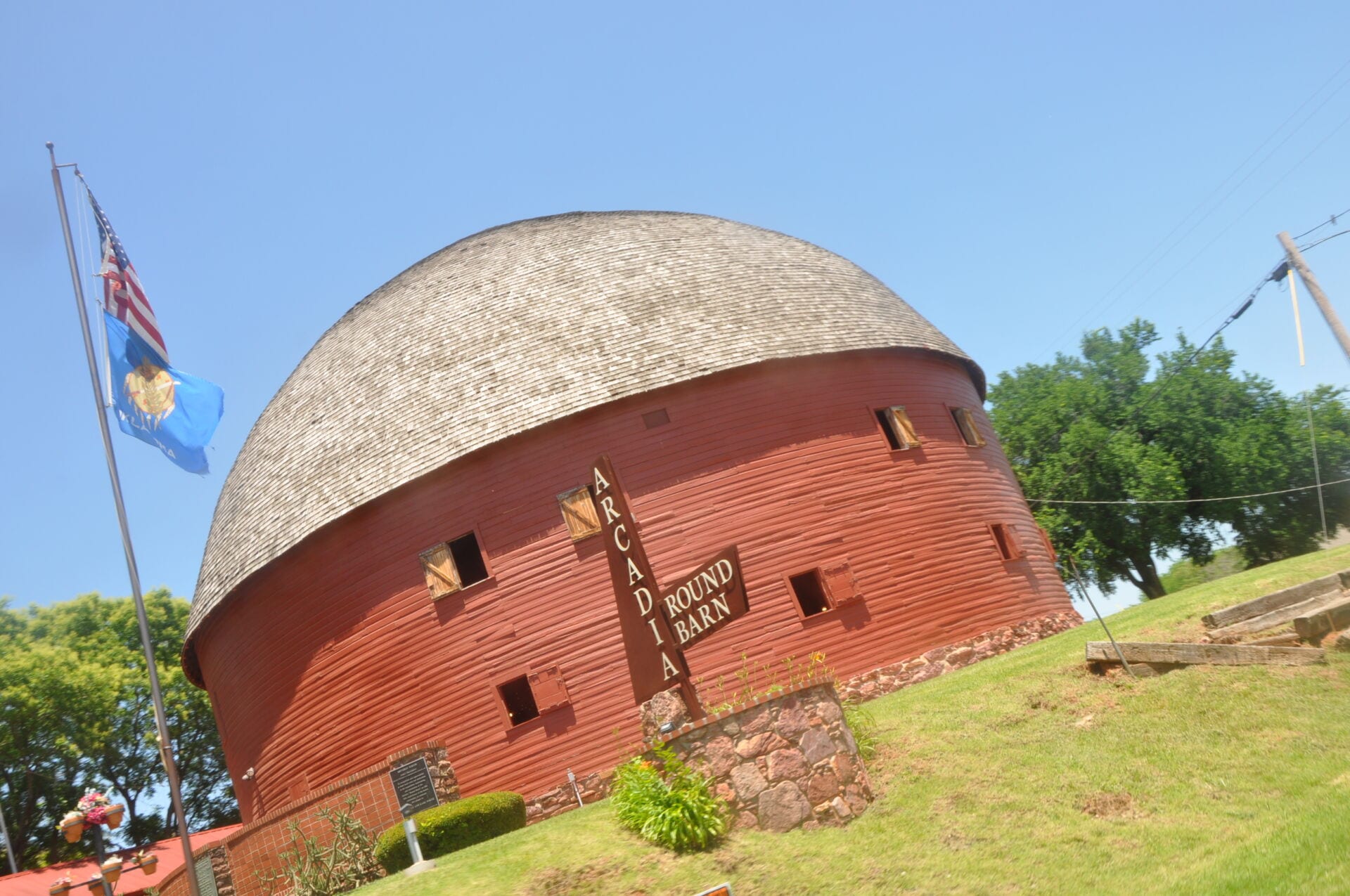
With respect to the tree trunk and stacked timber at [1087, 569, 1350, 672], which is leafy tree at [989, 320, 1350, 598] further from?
stacked timber at [1087, 569, 1350, 672]

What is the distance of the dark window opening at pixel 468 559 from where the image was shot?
1816cm

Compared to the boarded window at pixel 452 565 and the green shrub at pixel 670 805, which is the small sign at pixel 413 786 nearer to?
the boarded window at pixel 452 565

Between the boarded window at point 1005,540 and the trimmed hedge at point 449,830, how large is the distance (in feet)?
35.2

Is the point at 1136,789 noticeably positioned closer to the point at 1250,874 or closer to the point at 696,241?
the point at 1250,874

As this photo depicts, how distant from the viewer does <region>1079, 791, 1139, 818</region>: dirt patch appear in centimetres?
957

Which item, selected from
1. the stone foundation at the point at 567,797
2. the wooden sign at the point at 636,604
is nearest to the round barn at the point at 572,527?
the stone foundation at the point at 567,797

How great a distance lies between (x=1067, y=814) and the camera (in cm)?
970

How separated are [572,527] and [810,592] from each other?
429cm

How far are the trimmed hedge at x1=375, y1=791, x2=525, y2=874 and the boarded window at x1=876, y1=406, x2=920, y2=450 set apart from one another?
32.2ft

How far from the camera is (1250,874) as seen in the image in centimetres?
784

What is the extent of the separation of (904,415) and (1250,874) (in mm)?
12936

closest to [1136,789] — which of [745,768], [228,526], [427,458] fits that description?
[745,768]

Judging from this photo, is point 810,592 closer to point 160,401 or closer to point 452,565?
point 452,565

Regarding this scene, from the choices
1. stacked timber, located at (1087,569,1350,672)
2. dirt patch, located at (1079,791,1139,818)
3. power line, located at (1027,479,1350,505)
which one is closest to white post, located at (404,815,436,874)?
dirt patch, located at (1079,791,1139,818)
